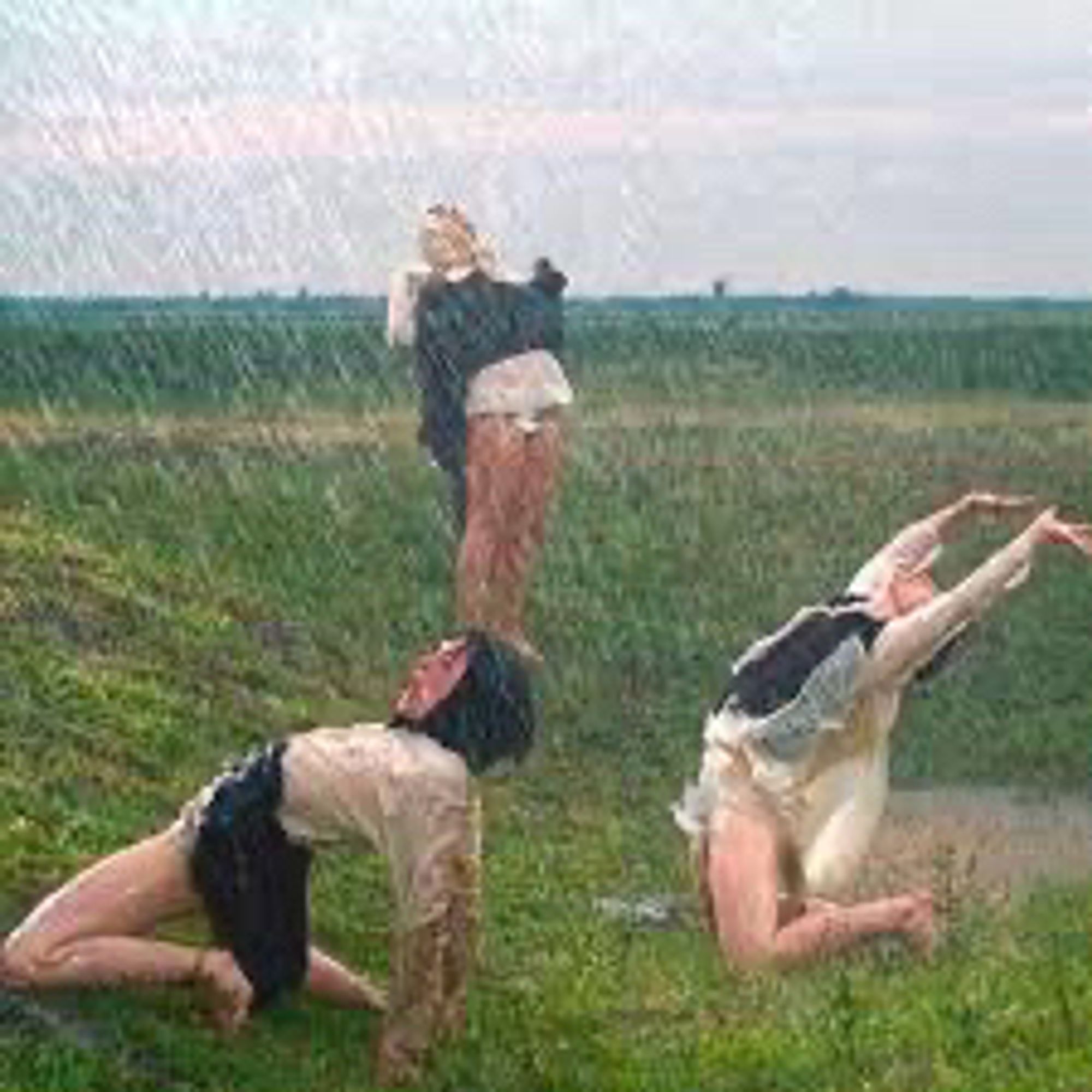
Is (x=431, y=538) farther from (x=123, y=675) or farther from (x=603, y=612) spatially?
(x=123, y=675)

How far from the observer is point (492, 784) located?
53.4 ft

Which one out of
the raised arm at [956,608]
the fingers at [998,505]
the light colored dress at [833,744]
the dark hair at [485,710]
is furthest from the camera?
the fingers at [998,505]

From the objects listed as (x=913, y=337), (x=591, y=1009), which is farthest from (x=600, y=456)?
(x=913, y=337)

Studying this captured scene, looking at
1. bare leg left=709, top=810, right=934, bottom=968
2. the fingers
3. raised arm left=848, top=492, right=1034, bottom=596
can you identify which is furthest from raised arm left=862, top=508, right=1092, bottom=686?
bare leg left=709, top=810, right=934, bottom=968

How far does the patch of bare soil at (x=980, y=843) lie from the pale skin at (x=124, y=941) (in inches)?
147

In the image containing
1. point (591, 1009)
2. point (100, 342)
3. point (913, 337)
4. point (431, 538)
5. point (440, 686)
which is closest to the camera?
point (440, 686)

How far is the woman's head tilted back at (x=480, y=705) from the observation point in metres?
8.57

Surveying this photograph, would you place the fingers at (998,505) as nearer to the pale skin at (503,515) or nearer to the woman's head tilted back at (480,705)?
the woman's head tilted back at (480,705)

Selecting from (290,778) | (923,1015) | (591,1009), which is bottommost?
(591,1009)

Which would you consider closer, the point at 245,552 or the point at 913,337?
the point at 245,552

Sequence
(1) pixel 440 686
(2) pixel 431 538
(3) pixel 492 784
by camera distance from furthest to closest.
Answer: (2) pixel 431 538
(3) pixel 492 784
(1) pixel 440 686

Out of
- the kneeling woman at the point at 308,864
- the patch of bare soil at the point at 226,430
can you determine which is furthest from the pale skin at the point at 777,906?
the patch of bare soil at the point at 226,430

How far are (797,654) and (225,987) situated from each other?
7.91ft

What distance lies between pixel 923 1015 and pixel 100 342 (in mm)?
72671
